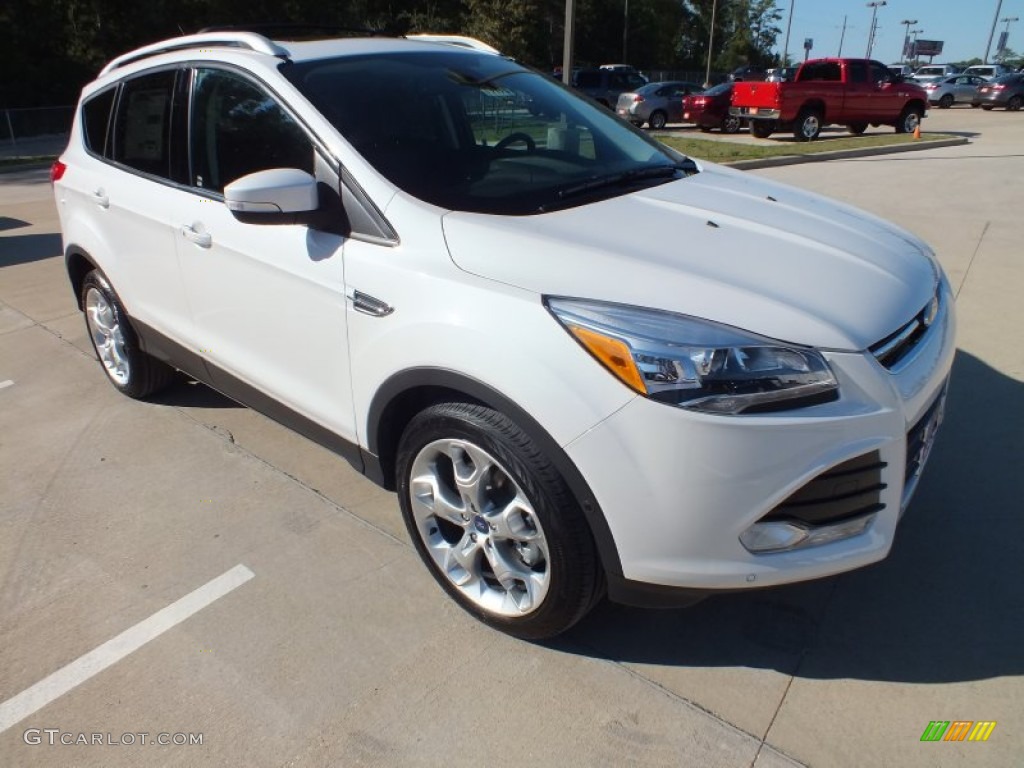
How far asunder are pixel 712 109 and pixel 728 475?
22336 millimetres

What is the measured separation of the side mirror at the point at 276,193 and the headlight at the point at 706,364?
1097mm

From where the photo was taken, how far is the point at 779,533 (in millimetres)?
2039

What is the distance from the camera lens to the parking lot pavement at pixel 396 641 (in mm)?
2170

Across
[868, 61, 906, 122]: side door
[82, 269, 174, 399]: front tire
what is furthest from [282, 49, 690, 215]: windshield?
[868, 61, 906, 122]: side door

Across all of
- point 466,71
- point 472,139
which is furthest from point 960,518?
point 466,71

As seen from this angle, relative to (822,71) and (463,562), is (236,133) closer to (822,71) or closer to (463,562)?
(463,562)

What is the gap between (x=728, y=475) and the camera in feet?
6.34

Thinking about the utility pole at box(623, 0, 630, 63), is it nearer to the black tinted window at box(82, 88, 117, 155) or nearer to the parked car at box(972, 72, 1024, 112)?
the parked car at box(972, 72, 1024, 112)

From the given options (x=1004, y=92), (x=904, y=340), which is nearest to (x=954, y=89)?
(x=1004, y=92)

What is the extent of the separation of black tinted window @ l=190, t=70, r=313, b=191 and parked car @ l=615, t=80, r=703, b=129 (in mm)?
21669

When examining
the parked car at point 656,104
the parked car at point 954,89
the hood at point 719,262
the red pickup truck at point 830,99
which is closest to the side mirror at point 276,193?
the hood at point 719,262

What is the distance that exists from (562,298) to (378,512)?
5.17ft

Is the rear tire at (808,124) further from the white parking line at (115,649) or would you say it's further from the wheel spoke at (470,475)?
the white parking line at (115,649)

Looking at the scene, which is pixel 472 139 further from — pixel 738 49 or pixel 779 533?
pixel 738 49
